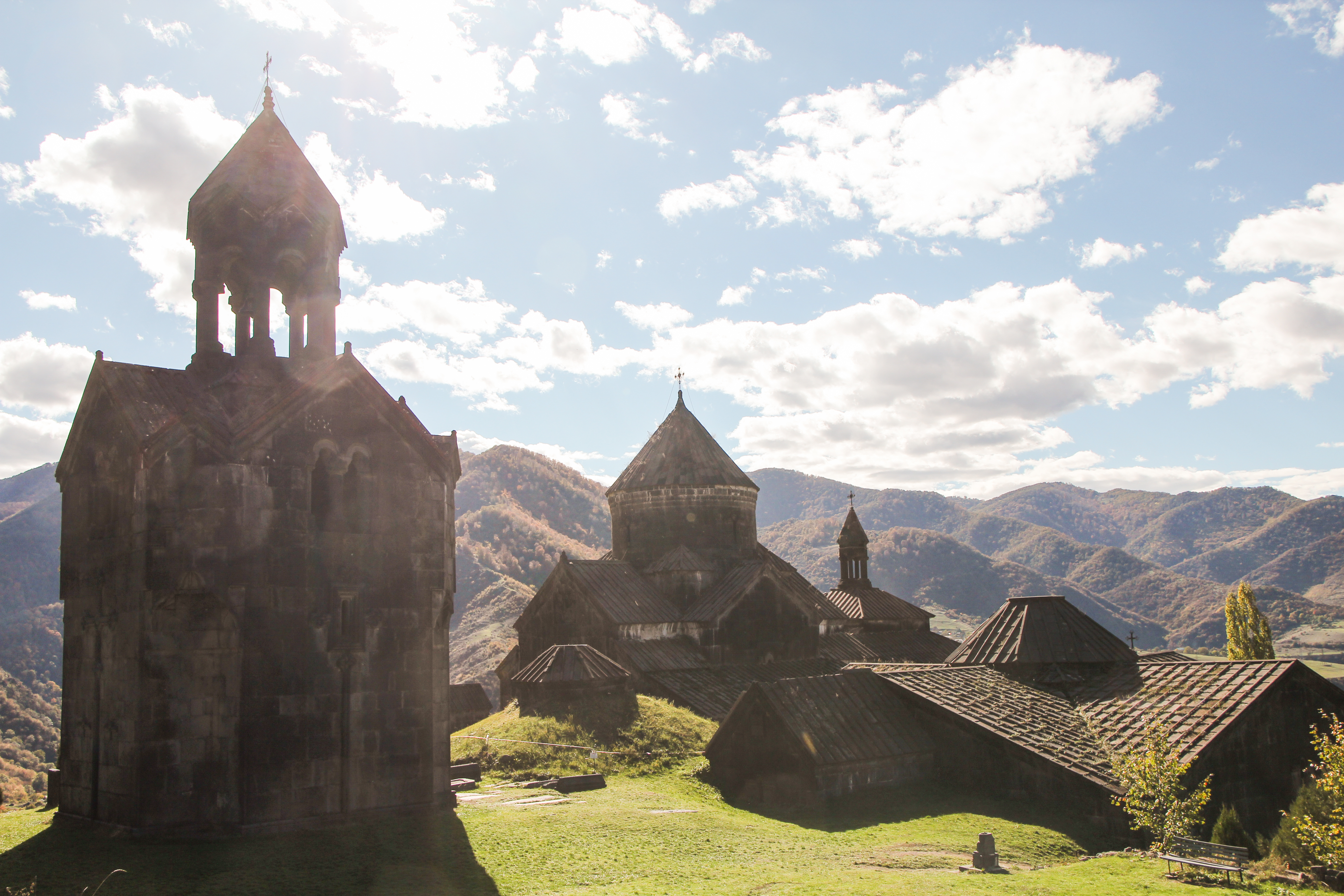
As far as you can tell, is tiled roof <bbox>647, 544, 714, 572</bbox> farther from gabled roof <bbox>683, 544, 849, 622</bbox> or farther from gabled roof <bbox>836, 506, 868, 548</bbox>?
gabled roof <bbox>836, 506, 868, 548</bbox>

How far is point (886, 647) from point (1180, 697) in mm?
16764

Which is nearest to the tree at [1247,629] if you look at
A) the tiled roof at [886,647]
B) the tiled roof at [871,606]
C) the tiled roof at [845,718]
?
the tiled roof at [886,647]

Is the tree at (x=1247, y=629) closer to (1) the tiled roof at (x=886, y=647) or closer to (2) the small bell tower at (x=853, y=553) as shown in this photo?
(1) the tiled roof at (x=886, y=647)

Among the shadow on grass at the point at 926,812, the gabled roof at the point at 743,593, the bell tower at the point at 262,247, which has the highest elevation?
the bell tower at the point at 262,247

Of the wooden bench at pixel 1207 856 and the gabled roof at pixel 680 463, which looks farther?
the gabled roof at pixel 680 463

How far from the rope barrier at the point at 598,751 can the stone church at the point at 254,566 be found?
5.53 m

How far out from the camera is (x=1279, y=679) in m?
16.2

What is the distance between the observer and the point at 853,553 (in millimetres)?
39062

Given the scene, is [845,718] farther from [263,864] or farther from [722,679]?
[263,864]

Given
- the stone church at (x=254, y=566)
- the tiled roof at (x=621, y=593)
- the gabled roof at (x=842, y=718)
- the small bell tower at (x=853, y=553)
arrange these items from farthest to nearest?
the small bell tower at (x=853, y=553)
the tiled roof at (x=621, y=593)
the gabled roof at (x=842, y=718)
the stone church at (x=254, y=566)

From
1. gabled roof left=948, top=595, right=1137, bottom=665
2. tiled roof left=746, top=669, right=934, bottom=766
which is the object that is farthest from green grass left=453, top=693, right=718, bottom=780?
gabled roof left=948, top=595, right=1137, bottom=665

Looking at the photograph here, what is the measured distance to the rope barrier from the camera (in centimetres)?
1825

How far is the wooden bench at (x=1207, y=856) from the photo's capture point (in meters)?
10.8

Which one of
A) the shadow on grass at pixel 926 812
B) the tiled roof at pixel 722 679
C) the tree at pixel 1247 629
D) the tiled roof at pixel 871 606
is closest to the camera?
the shadow on grass at pixel 926 812
